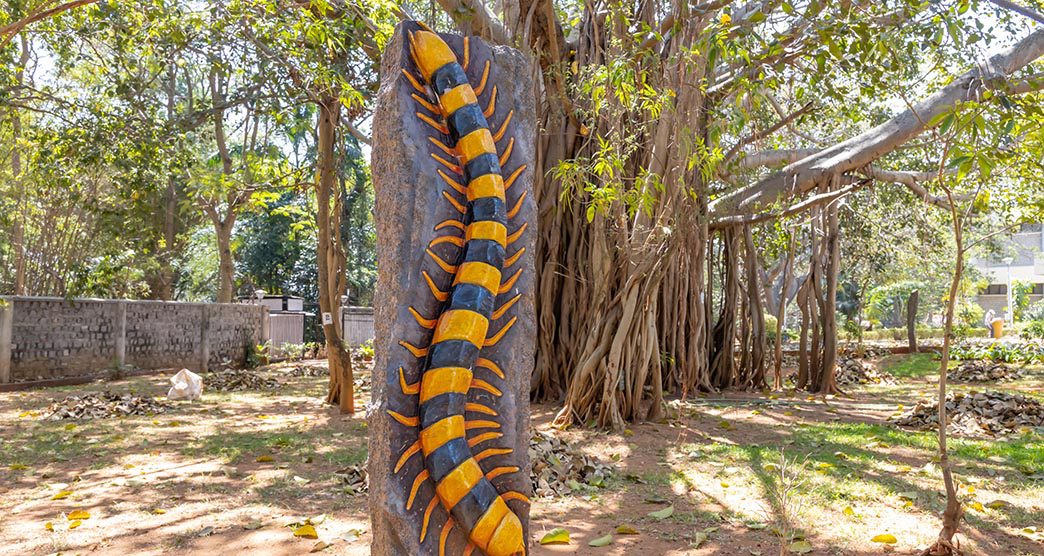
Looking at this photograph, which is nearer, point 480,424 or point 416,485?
point 416,485

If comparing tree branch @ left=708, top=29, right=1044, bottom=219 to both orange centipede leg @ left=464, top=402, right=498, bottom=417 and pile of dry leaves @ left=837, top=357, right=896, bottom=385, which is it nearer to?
pile of dry leaves @ left=837, top=357, right=896, bottom=385

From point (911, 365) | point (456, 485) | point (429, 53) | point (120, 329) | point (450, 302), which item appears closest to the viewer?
point (456, 485)

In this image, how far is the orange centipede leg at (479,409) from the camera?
8.54ft

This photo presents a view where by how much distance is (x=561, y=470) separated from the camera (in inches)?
176

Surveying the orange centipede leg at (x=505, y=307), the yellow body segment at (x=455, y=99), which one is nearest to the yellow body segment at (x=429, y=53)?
the yellow body segment at (x=455, y=99)

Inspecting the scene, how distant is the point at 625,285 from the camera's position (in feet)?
19.4

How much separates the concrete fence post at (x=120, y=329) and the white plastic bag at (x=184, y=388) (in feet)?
9.19

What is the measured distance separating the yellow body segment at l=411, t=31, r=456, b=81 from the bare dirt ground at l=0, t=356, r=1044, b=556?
2.06m

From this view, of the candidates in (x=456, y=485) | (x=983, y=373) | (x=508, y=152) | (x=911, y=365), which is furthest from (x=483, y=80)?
Result: (x=911, y=365)

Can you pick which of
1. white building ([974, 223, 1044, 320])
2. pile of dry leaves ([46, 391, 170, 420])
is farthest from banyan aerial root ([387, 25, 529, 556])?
white building ([974, 223, 1044, 320])

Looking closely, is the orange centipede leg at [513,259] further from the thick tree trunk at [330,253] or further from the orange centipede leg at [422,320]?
the thick tree trunk at [330,253]

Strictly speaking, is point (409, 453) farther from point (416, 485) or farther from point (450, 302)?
point (450, 302)

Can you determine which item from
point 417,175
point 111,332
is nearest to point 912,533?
point 417,175

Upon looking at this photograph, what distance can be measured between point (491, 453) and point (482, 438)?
66 millimetres
